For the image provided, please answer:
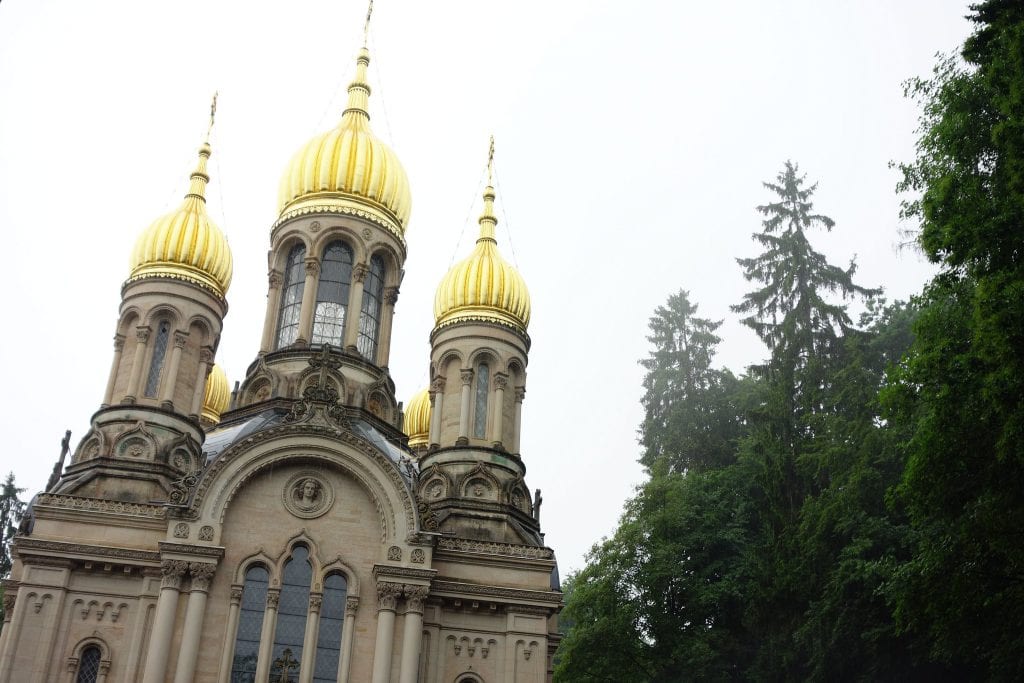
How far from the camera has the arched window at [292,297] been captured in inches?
1243

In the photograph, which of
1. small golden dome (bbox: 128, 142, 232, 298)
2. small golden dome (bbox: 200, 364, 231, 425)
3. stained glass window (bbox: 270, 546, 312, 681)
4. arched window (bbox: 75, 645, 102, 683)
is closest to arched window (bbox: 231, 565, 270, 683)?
stained glass window (bbox: 270, 546, 312, 681)

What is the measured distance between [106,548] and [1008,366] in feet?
56.4

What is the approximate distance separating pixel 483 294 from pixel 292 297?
5397mm

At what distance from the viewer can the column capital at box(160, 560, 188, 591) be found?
23.3m

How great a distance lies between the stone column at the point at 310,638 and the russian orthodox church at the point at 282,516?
0.04 m

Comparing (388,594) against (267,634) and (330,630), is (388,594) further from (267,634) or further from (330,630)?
(267,634)

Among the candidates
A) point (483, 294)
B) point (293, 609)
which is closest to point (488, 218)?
point (483, 294)

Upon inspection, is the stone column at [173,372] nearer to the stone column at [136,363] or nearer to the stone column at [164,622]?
the stone column at [136,363]

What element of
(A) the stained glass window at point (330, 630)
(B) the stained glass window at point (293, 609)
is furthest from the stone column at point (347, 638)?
(B) the stained glass window at point (293, 609)

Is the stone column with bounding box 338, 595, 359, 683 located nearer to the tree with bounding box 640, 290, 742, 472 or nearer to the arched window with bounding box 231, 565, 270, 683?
the arched window with bounding box 231, 565, 270, 683

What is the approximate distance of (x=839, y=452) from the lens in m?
29.8

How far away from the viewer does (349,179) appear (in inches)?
1281

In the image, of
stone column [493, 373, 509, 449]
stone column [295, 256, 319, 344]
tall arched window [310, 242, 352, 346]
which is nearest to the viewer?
stone column [493, 373, 509, 449]

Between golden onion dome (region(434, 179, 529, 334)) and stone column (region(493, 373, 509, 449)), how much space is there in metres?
1.55
